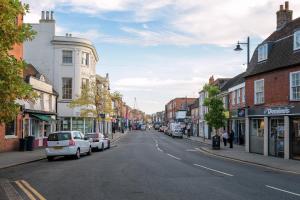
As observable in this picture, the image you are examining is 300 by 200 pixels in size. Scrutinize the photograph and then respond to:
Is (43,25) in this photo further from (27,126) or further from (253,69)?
(253,69)

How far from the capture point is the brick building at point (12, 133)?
30938mm

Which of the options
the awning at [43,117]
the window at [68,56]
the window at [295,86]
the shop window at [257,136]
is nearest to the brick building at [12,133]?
the awning at [43,117]

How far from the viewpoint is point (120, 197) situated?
37.2ft

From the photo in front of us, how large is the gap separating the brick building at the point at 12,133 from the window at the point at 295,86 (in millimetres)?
19018

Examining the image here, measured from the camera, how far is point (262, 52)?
107ft

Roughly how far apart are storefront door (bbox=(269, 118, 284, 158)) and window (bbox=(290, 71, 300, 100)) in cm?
199

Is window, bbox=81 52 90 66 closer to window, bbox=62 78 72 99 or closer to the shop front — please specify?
window, bbox=62 78 72 99

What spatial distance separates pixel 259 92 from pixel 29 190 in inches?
887

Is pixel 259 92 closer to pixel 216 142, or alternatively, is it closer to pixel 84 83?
pixel 216 142

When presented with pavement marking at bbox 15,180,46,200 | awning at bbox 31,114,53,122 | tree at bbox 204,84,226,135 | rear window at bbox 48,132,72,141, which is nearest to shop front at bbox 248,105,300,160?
tree at bbox 204,84,226,135

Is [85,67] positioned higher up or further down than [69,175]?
higher up

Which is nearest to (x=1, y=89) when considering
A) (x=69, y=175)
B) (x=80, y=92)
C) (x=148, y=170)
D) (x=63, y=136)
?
(x=69, y=175)

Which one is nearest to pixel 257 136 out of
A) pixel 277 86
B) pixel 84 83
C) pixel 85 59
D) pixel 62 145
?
pixel 277 86

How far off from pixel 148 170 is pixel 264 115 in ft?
47.9
